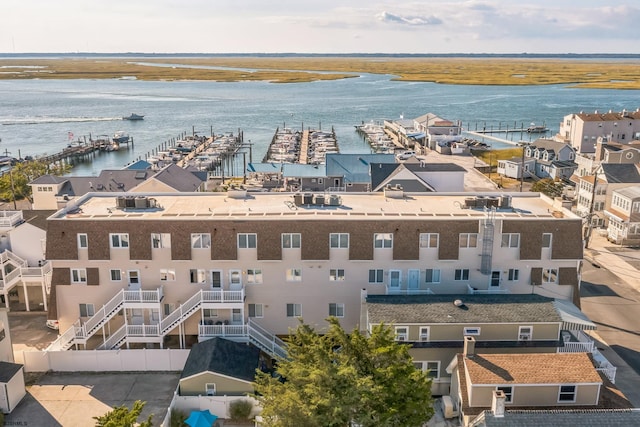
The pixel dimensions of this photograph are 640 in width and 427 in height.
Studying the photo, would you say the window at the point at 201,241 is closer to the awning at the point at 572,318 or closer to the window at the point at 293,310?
the window at the point at 293,310

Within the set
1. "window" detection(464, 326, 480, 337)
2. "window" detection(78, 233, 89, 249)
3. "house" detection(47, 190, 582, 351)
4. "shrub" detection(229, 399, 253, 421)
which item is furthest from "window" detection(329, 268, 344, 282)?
"window" detection(78, 233, 89, 249)

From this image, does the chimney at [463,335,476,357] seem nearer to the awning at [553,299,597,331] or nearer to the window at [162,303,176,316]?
the awning at [553,299,597,331]

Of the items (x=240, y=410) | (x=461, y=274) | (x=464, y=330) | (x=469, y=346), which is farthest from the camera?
(x=461, y=274)

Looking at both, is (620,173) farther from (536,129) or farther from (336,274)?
(536,129)

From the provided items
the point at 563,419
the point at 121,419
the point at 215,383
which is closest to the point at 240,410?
the point at 215,383

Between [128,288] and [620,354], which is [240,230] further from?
[620,354]

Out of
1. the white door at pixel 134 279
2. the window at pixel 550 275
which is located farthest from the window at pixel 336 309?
the window at pixel 550 275

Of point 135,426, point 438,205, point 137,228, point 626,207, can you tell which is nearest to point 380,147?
point 626,207
